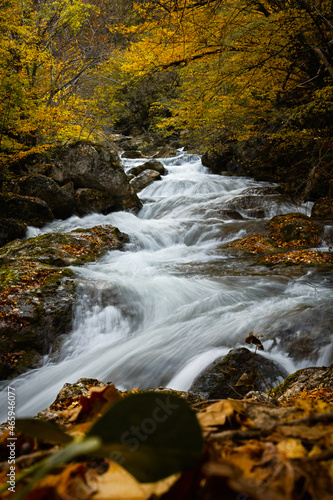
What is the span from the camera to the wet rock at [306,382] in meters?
2.16

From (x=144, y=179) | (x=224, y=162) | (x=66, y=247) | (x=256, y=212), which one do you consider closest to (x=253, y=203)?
(x=256, y=212)

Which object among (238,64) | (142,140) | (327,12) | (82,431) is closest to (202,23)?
(238,64)

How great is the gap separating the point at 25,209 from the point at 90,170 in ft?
10.4

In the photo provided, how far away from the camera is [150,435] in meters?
0.53

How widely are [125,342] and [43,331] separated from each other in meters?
1.33

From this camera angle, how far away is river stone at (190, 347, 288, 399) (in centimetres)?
321

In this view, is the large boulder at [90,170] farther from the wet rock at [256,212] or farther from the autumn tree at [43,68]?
the wet rock at [256,212]

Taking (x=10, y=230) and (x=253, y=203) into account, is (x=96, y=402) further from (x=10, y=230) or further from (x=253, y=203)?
(x=253, y=203)

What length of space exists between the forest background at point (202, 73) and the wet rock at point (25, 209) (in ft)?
5.31

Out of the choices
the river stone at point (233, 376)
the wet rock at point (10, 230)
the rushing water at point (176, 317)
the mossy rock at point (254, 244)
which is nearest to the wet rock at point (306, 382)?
the river stone at point (233, 376)

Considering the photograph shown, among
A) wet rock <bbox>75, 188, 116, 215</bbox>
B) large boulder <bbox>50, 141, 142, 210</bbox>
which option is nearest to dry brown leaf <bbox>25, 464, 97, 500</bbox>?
wet rock <bbox>75, 188, 116, 215</bbox>

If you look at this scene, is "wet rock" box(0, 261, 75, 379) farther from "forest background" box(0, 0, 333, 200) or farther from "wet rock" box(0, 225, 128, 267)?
"forest background" box(0, 0, 333, 200)

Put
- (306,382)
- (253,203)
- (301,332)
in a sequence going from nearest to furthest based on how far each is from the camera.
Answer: (306,382) → (301,332) → (253,203)

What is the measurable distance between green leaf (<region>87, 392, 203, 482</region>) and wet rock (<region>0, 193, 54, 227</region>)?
1085 centimetres
